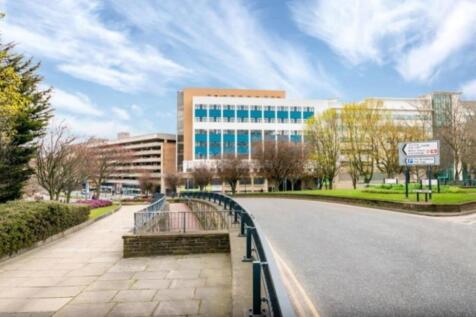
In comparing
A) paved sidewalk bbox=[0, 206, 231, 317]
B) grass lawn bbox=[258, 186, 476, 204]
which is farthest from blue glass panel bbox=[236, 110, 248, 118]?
paved sidewalk bbox=[0, 206, 231, 317]

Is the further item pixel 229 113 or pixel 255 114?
pixel 255 114

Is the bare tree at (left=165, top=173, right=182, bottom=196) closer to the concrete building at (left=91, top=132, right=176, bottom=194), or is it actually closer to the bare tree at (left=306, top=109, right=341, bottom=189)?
the concrete building at (left=91, top=132, right=176, bottom=194)

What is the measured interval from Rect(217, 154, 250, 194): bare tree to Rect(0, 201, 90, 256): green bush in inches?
1678

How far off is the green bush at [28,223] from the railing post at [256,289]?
8.97m

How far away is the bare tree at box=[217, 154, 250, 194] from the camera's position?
60188 millimetres

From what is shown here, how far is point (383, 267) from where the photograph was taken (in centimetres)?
795

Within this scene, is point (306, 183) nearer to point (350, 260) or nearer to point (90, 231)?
point (90, 231)

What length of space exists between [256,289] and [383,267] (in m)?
4.24

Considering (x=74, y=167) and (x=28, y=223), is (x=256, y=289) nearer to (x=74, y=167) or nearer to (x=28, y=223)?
(x=28, y=223)

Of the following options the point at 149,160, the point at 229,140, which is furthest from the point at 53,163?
the point at 149,160

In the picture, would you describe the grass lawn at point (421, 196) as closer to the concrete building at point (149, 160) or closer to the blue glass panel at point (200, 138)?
the blue glass panel at point (200, 138)

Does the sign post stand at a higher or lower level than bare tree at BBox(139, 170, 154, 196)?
higher

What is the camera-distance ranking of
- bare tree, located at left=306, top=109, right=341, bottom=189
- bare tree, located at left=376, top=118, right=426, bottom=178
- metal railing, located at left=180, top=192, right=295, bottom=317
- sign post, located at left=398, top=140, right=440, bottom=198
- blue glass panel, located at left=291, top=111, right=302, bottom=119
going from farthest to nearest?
blue glass panel, located at left=291, top=111, right=302, bottom=119 → bare tree, located at left=306, top=109, right=341, bottom=189 → bare tree, located at left=376, top=118, right=426, bottom=178 → sign post, located at left=398, top=140, right=440, bottom=198 → metal railing, located at left=180, top=192, right=295, bottom=317

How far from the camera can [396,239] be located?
11398 mm
